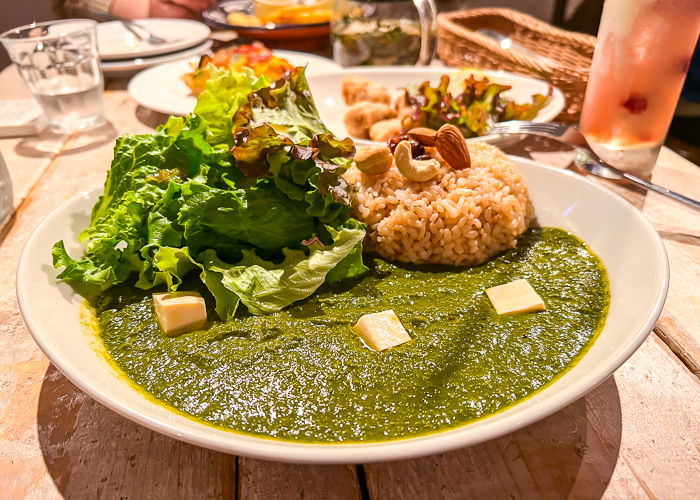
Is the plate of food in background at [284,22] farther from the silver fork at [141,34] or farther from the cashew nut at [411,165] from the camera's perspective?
the cashew nut at [411,165]

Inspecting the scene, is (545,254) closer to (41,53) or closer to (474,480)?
(474,480)

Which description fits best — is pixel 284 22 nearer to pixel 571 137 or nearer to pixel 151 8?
pixel 151 8

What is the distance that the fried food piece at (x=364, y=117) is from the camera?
2549mm

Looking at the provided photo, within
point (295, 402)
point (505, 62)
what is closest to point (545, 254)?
point (295, 402)

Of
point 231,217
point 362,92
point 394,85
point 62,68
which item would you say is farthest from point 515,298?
point 62,68

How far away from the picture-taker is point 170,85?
10.3ft

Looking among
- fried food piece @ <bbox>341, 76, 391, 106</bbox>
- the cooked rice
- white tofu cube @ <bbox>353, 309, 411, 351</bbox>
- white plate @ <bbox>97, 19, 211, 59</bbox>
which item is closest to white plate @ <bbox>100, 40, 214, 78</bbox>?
white plate @ <bbox>97, 19, 211, 59</bbox>

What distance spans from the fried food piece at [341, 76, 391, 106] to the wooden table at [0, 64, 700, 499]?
1.77m

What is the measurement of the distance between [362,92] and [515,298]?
171 centimetres

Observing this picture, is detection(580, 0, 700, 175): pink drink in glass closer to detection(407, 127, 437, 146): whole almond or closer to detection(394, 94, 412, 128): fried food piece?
detection(394, 94, 412, 128): fried food piece

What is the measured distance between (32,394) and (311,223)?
2.67 feet

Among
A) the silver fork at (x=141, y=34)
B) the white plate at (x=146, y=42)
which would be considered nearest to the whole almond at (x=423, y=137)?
the white plate at (x=146, y=42)

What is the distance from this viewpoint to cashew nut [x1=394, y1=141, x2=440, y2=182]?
1.67 meters

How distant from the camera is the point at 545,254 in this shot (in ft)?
5.48
